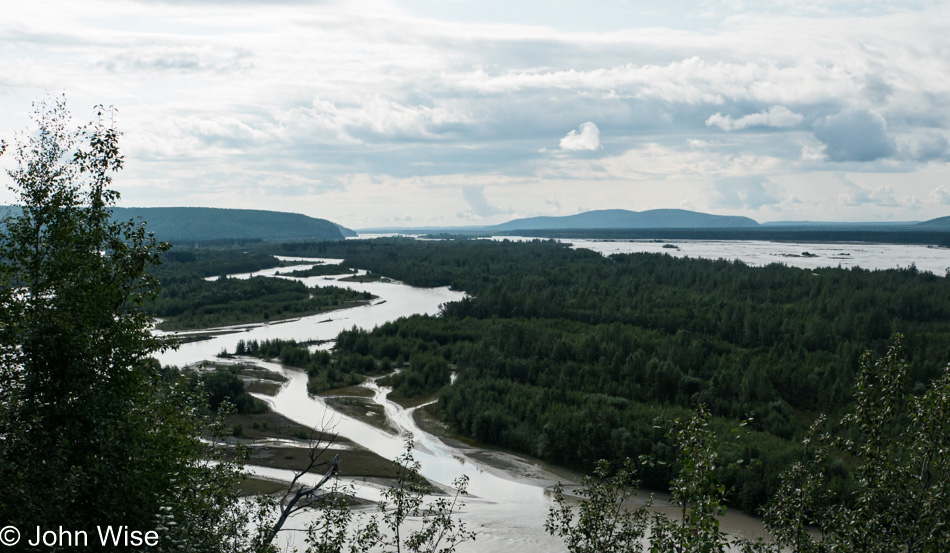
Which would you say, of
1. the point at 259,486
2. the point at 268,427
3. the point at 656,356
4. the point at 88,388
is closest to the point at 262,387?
the point at 268,427

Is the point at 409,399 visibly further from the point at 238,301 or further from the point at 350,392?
the point at 238,301

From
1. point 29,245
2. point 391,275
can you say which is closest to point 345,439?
point 29,245

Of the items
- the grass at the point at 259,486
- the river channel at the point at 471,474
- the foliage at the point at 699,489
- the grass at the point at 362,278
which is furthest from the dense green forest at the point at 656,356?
the grass at the point at 362,278

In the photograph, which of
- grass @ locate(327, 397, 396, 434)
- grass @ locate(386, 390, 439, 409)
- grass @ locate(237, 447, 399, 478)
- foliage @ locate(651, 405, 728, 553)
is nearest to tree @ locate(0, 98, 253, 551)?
foliage @ locate(651, 405, 728, 553)

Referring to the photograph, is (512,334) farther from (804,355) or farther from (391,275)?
(391,275)

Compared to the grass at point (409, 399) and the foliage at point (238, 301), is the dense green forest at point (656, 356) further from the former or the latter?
the foliage at point (238, 301)
